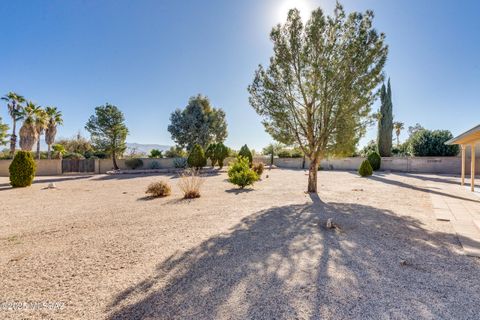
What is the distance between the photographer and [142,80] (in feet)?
47.4

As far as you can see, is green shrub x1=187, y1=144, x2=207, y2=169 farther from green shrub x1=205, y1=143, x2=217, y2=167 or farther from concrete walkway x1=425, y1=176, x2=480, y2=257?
concrete walkway x1=425, y1=176, x2=480, y2=257

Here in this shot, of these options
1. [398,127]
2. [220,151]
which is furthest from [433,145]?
[398,127]

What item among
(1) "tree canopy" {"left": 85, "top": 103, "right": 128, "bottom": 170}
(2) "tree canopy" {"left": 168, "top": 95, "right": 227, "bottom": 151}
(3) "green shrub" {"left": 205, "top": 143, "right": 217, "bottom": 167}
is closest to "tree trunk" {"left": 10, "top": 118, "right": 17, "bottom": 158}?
(1) "tree canopy" {"left": 85, "top": 103, "right": 128, "bottom": 170}

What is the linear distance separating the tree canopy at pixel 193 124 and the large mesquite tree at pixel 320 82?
735 inches

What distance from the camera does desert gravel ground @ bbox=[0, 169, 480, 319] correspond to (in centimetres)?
197

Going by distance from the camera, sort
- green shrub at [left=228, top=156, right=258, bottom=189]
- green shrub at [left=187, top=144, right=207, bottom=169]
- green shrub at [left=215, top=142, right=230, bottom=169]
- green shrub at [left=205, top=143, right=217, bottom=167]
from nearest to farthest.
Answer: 1. green shrub at [left=228, top=156, right=258, bottom=189]
2. green shrub at [left=187, top=144, right=207, bottom=169]
3. green shrub at [left=215, top=142, right=230, bottom=169]
4. green shrub at [left=205, top=143, right=217, bottom=167]

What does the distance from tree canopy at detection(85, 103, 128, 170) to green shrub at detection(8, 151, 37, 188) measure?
37.5 ft

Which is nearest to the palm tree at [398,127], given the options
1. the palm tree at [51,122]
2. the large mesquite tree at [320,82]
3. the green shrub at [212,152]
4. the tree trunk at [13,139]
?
the green shrub at [212,152]

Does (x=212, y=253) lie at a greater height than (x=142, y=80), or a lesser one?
lesser

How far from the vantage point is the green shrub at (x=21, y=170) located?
1095cm

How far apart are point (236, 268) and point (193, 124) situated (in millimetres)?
25011

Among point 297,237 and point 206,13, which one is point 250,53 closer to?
point 206,13

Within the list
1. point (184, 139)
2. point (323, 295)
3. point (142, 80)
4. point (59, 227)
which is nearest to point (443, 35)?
point (323, 295)

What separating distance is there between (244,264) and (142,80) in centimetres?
1487
